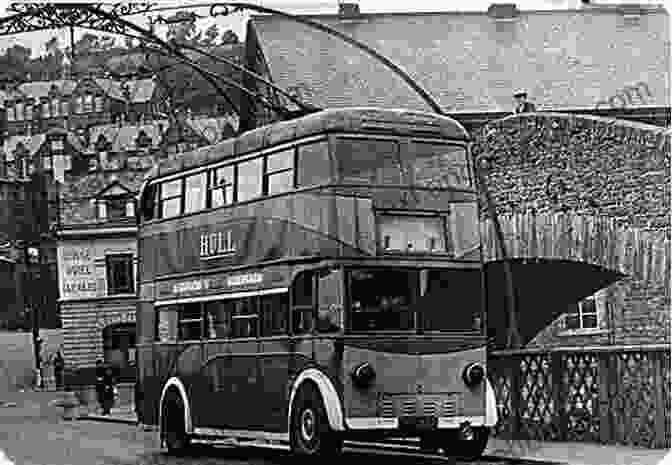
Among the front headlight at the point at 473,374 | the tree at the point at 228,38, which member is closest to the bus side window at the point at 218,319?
the front headlight at the point at 473,374

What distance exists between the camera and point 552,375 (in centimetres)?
1680

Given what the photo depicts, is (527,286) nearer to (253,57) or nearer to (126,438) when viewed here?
(253,57)

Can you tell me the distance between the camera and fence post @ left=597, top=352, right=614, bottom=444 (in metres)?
15.6

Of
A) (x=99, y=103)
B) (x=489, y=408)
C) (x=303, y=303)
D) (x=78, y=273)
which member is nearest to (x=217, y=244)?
(x=303, y=303)

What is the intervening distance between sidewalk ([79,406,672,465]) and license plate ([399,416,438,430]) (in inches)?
51.8

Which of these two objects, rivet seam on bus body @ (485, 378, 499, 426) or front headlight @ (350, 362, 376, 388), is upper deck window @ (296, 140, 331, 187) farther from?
rivet seam on bus body @ (485, 378, 499, 426)

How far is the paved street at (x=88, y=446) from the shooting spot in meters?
16.3

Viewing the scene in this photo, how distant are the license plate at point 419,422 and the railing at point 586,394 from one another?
2.60m

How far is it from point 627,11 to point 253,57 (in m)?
5.52

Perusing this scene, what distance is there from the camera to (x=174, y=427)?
1739cm

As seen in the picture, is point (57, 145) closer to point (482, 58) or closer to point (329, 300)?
point (482, 58)

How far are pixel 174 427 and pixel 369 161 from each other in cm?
512

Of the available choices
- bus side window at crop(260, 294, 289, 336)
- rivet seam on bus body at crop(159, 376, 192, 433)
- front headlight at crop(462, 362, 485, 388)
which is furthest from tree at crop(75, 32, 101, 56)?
front headlight at crop(462, 362, 485, 388)

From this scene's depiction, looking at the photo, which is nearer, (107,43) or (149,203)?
(149,203)
